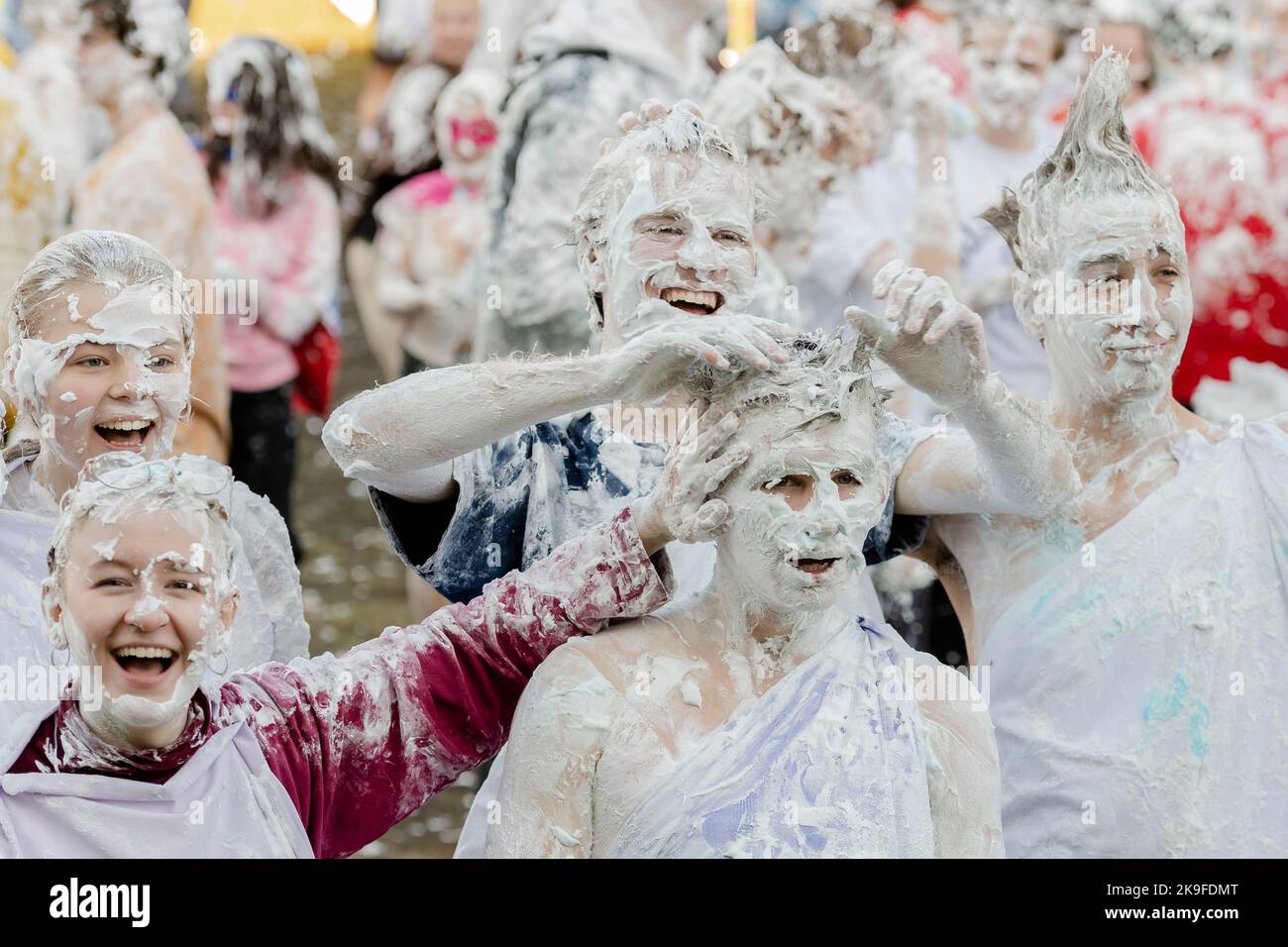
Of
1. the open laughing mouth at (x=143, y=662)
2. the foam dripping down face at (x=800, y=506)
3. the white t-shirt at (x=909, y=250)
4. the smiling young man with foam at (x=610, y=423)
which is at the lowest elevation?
the open laughing mouth at (x=143, y=662)

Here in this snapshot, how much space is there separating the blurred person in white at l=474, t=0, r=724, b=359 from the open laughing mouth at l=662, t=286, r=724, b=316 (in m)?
2.01

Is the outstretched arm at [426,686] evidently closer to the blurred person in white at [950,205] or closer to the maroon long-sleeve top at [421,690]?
the maroon long-sleeve top at [421,690]

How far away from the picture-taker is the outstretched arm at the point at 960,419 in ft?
12.8

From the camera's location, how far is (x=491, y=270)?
6.85 m

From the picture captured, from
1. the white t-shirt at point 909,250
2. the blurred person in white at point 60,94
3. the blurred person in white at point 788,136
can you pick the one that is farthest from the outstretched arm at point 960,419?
the blurred person in white at point 60,94

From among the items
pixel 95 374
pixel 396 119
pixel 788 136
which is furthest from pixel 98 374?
pixel 396 119

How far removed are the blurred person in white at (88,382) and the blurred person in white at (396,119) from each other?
409cm

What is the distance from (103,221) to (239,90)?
3.84ft

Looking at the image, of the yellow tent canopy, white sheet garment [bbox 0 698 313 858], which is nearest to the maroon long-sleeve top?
white sheet garment [bbox 0 698 313 858]

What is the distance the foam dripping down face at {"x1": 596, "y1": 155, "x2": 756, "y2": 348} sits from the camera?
4.42 meters

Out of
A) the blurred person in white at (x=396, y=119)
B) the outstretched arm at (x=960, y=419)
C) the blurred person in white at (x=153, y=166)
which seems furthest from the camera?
the blurred person in white at (x=396, y=119)

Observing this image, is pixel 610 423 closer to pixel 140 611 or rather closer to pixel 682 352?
pixel 682 352

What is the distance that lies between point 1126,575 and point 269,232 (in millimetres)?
4320

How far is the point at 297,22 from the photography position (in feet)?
33.0
